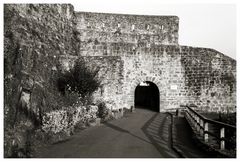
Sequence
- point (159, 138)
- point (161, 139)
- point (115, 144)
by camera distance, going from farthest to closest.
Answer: point (159, 138)
point (161, 139)
point (115, 144)

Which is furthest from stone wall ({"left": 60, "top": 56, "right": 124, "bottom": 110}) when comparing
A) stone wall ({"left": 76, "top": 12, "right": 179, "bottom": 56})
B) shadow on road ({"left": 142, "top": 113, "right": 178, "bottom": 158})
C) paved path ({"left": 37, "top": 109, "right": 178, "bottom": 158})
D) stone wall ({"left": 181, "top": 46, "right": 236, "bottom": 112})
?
stone wall ({"left": 76, "top": 12, "right": 179, "bottom": 56})

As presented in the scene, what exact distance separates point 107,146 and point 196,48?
13.8 meters

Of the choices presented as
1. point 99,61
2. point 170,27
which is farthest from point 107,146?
point 170,27

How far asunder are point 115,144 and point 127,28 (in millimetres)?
17629

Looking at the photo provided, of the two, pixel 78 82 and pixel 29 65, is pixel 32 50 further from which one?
pixel 78 82

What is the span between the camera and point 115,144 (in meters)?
8.83

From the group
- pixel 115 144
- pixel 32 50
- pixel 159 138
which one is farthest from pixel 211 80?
pixel 115 144

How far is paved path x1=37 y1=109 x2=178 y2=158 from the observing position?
7570mm

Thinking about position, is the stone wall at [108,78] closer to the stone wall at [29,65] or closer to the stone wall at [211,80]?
the stone wall at [29,65]

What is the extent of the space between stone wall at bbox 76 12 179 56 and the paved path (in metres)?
14.1

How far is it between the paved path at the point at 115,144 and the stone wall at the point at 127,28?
46.2 feet

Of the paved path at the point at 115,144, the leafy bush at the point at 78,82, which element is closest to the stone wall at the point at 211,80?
the leafy bush at the point at 78,82

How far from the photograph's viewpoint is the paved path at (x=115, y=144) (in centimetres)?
757

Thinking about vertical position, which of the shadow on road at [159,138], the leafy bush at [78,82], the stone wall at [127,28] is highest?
the stone wall at [127,28]
